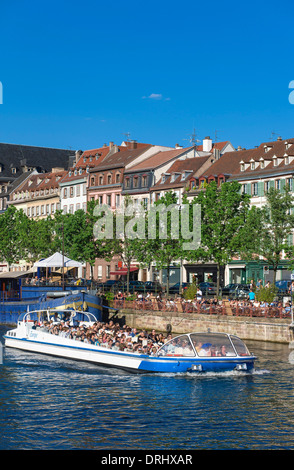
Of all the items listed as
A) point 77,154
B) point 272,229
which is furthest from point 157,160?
point 272,229

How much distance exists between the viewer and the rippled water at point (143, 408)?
24.2m

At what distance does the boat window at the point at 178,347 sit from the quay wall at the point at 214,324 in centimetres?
1213

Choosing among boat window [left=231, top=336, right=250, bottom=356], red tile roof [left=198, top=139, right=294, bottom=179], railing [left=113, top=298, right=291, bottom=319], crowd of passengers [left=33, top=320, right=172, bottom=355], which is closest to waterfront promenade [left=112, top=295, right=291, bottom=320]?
railing [left=113, top=298, right=291, bottom=319]

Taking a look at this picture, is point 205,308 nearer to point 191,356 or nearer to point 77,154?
point 191,356

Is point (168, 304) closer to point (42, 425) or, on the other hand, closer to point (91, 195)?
point (42, 425)

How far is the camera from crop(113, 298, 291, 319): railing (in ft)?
163

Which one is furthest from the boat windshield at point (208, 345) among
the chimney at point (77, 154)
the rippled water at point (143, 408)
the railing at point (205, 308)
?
the chimney at point (77, 154)

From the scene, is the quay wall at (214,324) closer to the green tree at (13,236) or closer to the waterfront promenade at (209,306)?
the waterfront promenade at (209,306)

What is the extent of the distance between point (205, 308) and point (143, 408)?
25.9m

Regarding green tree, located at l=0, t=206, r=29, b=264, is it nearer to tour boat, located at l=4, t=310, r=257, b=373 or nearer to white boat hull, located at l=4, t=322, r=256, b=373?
white boat hull, located at l=4, t=322, r=256, b=373

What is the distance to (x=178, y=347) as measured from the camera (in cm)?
3728

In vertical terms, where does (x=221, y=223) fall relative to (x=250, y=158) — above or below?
below

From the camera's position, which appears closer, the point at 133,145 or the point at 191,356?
the point at 191,356
